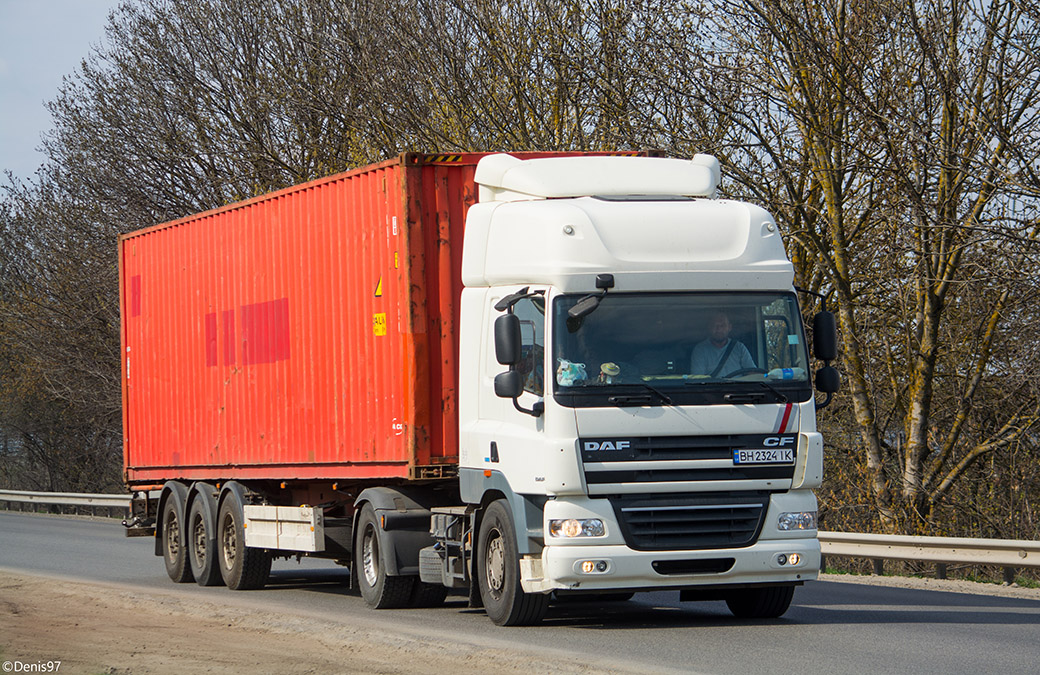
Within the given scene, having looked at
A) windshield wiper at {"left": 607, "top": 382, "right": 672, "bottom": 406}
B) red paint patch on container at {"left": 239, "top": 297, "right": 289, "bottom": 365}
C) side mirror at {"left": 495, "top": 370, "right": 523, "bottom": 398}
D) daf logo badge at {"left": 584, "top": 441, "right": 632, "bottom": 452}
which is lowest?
daf logo badge at {"left": 584, "top": 441, "right": 632, "bottom": 452}

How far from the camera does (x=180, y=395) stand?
17.3m

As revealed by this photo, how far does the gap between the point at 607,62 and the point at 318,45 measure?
10228 mm

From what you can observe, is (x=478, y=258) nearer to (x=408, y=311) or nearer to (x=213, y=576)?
(x=408, y=311)

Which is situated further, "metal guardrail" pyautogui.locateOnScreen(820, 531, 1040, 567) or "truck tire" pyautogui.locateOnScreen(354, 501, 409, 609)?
"metal guardrail" pyautogui.locateOnScreen(820, 531, 1040, 567)

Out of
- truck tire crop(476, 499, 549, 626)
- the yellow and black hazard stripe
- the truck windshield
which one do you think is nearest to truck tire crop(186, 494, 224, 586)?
truck tire crop(476, 499, 549, 626)

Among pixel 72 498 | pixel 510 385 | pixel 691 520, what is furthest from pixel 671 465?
pixel 72 498

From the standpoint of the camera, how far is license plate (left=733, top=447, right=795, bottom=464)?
10383mm

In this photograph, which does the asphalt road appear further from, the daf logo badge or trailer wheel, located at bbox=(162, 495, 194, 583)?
the daf logo badge

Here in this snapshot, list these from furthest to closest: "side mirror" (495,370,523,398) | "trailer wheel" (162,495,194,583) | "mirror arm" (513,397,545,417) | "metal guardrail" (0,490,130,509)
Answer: "metal guardrail" (0,490,130,509) → "trailer wheel" (162,495,194,583) → "side mirror" (495,370,523,398) → "mirror arm" (513,397,545,417)

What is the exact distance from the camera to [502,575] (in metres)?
11.0

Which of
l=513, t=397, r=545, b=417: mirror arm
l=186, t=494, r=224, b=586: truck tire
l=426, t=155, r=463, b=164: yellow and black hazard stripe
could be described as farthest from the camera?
l=186, t=494, r=224, b=586: truck tire

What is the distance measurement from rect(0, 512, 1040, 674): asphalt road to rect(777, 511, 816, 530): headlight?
753 mm

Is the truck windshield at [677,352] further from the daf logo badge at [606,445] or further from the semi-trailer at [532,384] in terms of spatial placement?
the daf logo badge at [606,445]

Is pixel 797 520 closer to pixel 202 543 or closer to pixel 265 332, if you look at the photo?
pixel 265 332
